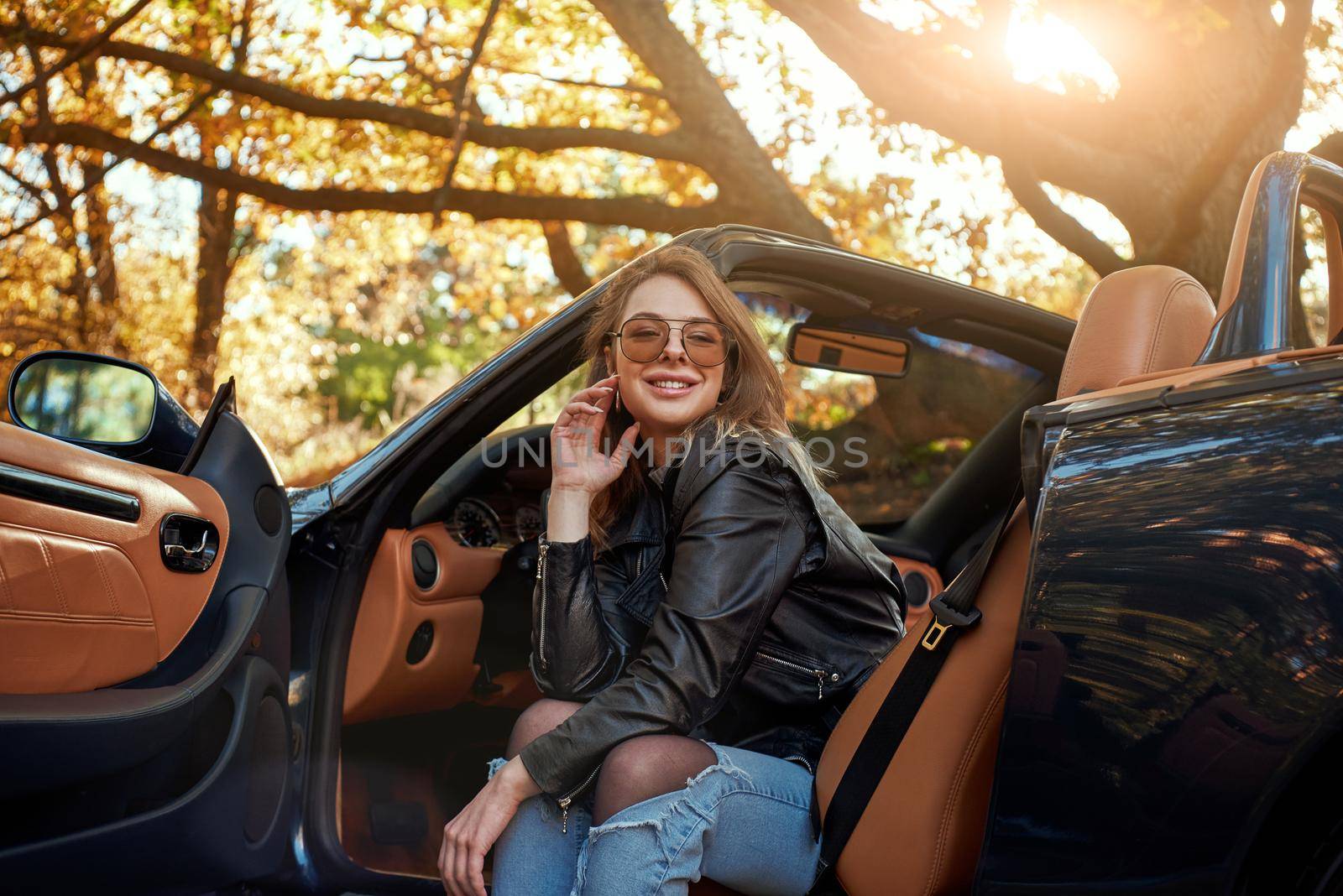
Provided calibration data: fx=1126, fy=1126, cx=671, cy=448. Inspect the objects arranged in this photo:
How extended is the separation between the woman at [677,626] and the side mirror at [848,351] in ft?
1.74

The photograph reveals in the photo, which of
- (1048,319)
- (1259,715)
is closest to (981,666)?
(1259,715)

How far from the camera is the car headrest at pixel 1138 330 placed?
1601 millimetres

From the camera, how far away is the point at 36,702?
1644mm

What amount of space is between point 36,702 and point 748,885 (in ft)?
3.66

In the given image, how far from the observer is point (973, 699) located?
59.2 inches

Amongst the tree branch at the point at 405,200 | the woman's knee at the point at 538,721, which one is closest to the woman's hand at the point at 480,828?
the woman's knee at the point at 538,721

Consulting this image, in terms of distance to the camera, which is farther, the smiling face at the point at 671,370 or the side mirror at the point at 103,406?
the smiling face at the point at 671,370

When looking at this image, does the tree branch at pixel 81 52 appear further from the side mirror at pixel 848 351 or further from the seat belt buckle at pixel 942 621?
the seat belt buckle at pixel 942 621

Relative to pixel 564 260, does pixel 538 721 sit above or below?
below

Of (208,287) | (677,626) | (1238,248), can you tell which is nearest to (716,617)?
(677,626)

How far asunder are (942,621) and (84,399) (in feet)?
5.52

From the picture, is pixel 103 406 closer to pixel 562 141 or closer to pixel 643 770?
pixel 643 770

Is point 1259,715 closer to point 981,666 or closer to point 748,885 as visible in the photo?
point 981,666

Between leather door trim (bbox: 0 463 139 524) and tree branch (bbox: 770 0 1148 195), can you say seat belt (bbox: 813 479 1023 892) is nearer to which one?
leather door trim (bbox: 0 463 139 524)
